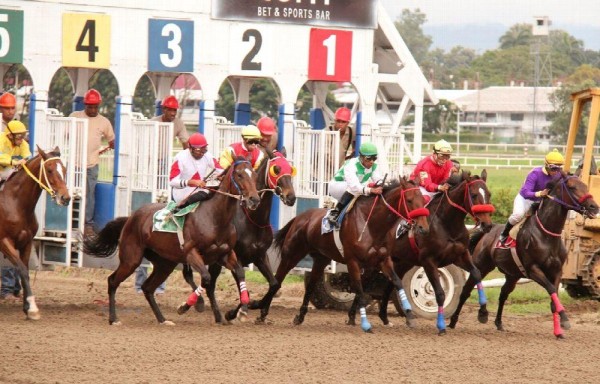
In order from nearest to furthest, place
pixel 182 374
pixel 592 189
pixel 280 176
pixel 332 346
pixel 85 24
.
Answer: pixel 182 374 → pixel 332 346 → pixel 280 176 → pixel 85 24 → pixel 592 189

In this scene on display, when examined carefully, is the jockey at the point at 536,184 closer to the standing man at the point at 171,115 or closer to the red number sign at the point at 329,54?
the red number sign at the point at 329,54

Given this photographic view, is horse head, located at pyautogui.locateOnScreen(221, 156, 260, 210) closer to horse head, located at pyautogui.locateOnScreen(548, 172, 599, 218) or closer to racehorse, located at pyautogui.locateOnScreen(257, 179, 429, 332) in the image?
racehorse, located at pyautogui.locateOnScreen(257, 179, 429, 332)

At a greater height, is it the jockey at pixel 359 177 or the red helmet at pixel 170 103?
the red helmet at pixel 170 103

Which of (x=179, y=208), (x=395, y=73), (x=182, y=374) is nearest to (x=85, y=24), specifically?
(x=179, y=208)

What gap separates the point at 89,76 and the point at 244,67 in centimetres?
210

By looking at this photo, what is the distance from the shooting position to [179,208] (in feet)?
41.0

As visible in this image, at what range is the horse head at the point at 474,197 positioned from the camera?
12414 mm

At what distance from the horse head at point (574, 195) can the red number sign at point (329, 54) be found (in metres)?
3.26

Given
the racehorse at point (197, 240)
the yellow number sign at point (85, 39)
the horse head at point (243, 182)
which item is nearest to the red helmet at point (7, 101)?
the yellow number sign at point (85, 39)

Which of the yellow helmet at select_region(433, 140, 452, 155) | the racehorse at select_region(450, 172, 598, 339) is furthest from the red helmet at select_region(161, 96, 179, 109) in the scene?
the racehorse at select_region(450, 172, 598, 339)

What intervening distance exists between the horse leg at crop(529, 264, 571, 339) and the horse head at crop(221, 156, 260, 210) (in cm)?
279

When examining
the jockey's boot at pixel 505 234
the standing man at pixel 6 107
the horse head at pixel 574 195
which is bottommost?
the jockey's boot at pixel 505 234

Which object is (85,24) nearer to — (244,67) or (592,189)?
(244,67)

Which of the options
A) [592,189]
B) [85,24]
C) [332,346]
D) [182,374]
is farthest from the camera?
[592,189]
